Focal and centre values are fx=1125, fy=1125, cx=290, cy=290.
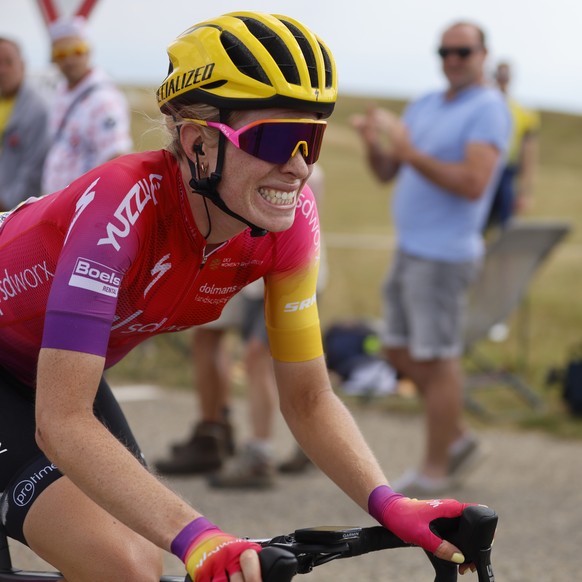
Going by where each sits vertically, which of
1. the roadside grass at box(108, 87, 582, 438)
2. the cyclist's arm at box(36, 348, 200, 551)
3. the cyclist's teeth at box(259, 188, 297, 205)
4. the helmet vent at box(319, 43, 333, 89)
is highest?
the helmet vent at box(319, 43, 333, 89)

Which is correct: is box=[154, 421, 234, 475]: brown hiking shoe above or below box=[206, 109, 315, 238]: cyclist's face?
below

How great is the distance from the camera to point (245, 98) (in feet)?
8.96

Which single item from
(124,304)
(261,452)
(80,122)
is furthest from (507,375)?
(124,304)

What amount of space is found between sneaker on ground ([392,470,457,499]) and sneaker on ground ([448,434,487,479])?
17cm

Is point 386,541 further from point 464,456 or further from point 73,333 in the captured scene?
point 464,456

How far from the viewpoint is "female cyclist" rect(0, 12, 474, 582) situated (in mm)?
2500

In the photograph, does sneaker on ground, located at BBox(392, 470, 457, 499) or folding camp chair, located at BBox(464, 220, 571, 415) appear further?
folding camp chair, located at BBox(464, 220, 571, 415)

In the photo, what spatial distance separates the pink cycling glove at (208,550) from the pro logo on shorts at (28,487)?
58 centimetres

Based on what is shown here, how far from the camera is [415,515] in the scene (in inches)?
105

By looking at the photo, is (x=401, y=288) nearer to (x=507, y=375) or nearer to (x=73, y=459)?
(x=507, y=375)

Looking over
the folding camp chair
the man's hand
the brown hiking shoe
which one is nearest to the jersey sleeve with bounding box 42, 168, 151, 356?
the man's hand

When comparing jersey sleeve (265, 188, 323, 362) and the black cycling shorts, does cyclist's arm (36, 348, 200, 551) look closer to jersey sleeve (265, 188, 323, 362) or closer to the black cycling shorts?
the black cycling shorts

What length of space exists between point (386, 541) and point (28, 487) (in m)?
0.89

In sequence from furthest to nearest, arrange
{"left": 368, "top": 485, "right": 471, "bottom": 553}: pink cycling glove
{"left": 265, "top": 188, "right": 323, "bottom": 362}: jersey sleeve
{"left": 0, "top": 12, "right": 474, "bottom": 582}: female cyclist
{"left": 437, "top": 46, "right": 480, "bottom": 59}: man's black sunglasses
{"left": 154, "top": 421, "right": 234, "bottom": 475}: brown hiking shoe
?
1. {"left": 154, "top": 421, "right": 234, "bottom": 475}: brown hiking shoe
2. {"left": 437, "top": 46, "right": 480, "bottom": 59}: man's black sunglasses
3. {"left": 265, "top": 188, "right": 323, "bottom": 362}: jersey sleeve
4. {"left": 368, "top": 485, "right": 471, "bottom": 553}: pink cycling glove
5. {"left": 0, "top": 12, "right": 474, "bottom": 582}: female cyclist
